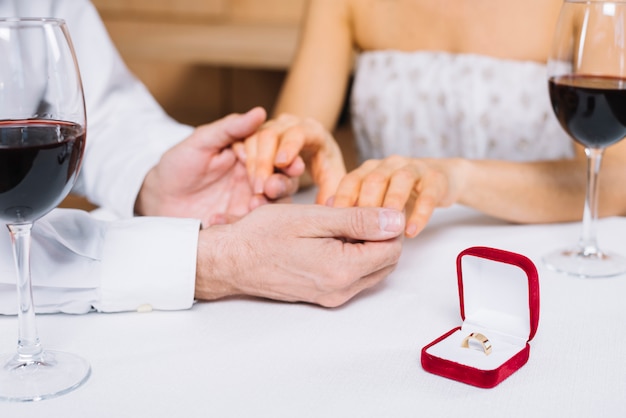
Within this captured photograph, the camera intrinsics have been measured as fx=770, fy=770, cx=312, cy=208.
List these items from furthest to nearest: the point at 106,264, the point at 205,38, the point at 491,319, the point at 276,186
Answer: the point at 205,38
the point at 276,186
the point at 106,264
the point at 491,319

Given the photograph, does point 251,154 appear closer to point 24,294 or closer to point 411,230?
point 411,230

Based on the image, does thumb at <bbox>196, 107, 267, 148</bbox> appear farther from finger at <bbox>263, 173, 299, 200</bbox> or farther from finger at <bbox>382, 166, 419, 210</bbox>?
finger at <bbox>382, 166, 419, 210</bbox>

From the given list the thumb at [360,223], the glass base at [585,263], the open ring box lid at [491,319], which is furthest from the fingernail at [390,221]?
the glass base at [585,263]

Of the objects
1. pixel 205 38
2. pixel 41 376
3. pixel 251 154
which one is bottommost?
pixel 41 376

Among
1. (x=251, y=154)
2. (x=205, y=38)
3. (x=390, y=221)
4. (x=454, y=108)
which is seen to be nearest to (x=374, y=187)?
(x=390, y=221)

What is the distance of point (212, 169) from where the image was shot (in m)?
1.11

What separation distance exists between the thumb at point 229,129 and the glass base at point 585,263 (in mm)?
439

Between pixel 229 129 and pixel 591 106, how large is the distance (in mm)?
481

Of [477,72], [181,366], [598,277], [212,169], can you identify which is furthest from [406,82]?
[181,366]

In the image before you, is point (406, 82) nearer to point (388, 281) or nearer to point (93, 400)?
point (388, 281)

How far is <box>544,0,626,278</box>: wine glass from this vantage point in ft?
2.88

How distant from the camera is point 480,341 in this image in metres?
0.67

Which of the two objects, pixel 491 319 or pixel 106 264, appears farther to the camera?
pixel 106 264

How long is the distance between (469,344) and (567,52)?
42 cm
